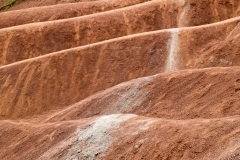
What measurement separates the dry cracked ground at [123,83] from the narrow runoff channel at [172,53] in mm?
75

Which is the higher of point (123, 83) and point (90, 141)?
point (90, 141)

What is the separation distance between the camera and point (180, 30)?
101 ft

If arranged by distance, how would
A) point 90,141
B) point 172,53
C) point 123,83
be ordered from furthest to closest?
point 172,53, point 123,83, point 90,141

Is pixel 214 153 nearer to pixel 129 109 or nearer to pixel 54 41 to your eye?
pixel 129 109

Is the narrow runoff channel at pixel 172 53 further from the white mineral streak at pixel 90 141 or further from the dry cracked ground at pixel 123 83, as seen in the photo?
the white mineral streak at pixel 90 141

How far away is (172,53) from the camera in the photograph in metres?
29.5

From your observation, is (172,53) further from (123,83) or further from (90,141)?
(90,141)

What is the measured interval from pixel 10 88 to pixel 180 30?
11.0 m

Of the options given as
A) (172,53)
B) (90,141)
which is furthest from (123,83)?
(90,141)

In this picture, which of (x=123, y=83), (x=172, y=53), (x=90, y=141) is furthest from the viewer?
(x=172, y=53)

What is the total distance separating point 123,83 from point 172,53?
7577 mm

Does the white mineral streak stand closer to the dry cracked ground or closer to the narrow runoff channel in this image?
the dry cracked ground

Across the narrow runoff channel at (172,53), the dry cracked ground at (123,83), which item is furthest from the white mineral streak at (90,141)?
the narrow runoff channel at (172,53)

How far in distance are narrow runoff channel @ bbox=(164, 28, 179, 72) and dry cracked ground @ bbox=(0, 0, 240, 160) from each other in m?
0.07
